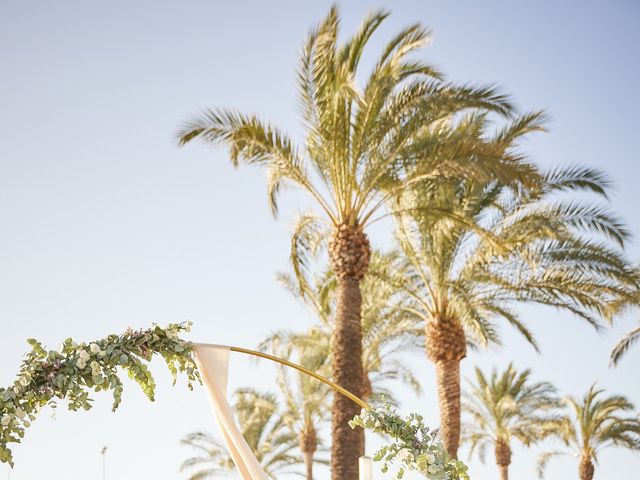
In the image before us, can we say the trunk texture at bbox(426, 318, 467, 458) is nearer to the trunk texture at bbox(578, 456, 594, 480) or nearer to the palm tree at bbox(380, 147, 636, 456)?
the palm tree at bbox(380, 147, 636, 456)

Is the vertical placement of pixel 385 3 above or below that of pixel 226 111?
above

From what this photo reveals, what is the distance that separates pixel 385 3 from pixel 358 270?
4.44 metres

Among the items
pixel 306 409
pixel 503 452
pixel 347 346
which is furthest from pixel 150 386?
pixel 503 452

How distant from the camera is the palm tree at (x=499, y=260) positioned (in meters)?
15.6

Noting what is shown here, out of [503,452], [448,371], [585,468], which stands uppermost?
[448,371]

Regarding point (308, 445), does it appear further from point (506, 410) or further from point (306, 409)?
point (506, 410)

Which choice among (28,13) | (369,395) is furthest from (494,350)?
(28,13)

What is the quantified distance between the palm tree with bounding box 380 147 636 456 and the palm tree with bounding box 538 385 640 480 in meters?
12.9

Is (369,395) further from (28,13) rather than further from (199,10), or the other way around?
(28,13)

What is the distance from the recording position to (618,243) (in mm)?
→ 15633

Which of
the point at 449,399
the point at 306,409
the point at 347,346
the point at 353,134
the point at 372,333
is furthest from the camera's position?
the point at 306,409

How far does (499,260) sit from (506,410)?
14624 mm

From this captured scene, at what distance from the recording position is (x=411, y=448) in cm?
694

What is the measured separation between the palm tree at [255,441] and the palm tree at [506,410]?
705 centimetres
